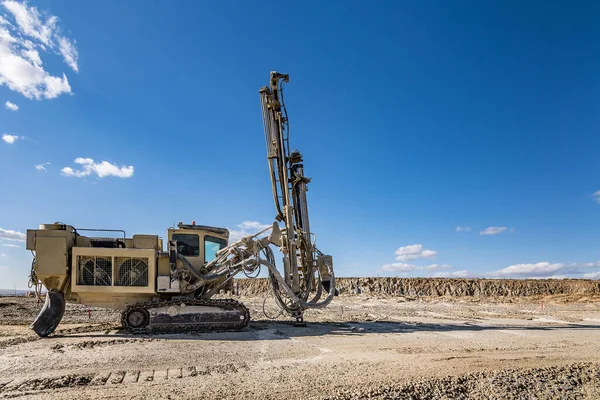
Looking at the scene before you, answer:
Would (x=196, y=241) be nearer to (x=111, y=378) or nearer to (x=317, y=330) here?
(x=317, y=330)

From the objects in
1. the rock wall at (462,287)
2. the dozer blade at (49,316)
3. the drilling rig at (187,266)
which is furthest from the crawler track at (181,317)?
the rock wall at (462,287)

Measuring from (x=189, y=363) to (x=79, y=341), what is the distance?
427 centimetres

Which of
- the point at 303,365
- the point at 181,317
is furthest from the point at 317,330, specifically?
the point at 303,365

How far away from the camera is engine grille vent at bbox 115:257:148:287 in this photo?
12.9 metres

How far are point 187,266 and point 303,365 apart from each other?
20.7 feet

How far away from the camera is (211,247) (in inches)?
566

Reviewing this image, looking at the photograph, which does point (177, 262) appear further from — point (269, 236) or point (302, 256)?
point (302, 256)

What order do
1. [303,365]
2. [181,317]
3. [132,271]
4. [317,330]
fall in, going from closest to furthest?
[303,365], [181,317], [132,271], [317,330]

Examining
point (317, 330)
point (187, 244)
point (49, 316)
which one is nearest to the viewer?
point (49, 316)

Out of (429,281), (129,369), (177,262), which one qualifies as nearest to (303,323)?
(177,262)

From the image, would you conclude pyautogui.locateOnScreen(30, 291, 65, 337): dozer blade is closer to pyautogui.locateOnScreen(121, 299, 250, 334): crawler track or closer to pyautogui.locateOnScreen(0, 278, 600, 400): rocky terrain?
pyautogui.locateOnScreen(0, 278, 600, 400): rocky terrain

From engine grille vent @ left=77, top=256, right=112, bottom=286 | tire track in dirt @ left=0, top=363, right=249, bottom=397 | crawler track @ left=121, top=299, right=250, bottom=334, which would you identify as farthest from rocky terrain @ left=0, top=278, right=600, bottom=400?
engine grille vent @ left=77, top=256, right=112, bottom=286

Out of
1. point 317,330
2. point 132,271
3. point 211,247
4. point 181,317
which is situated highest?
point 211,247

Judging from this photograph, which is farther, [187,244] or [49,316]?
[187,244]
